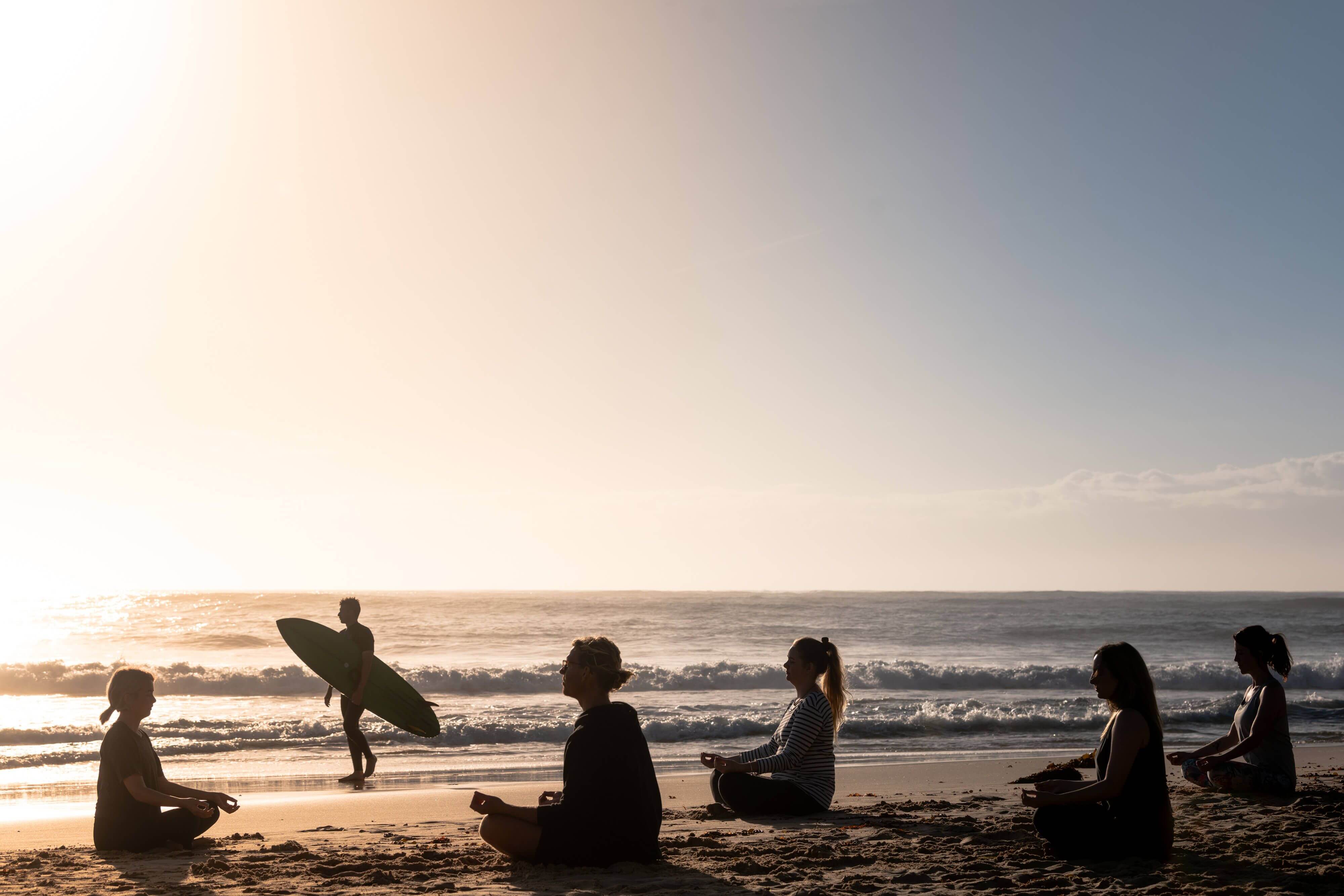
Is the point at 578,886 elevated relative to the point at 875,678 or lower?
elevated

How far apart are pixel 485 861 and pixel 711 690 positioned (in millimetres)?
15429

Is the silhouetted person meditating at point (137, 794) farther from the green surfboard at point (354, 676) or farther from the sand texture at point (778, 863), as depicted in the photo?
the green surfboard at point (354, 676)

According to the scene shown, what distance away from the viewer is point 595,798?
478 centimetres

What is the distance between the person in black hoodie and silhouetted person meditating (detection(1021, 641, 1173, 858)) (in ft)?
6.60

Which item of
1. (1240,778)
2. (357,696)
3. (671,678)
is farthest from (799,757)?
(671,678)

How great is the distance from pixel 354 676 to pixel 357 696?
265mm

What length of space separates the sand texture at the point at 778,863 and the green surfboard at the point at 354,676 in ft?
9.04

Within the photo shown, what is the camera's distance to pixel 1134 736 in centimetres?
436

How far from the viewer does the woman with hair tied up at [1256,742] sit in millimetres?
6461

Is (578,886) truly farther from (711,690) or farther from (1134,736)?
(711,690)

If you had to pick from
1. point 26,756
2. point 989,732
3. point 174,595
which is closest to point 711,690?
point 989,732

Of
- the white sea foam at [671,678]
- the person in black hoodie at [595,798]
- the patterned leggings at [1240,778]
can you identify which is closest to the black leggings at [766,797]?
the person in black hoodie at [595,798]

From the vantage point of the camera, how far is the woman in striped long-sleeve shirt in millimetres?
6461

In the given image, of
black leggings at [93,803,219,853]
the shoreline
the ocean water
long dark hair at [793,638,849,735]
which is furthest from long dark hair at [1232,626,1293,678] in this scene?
black leggings at [93,803,219,853]
